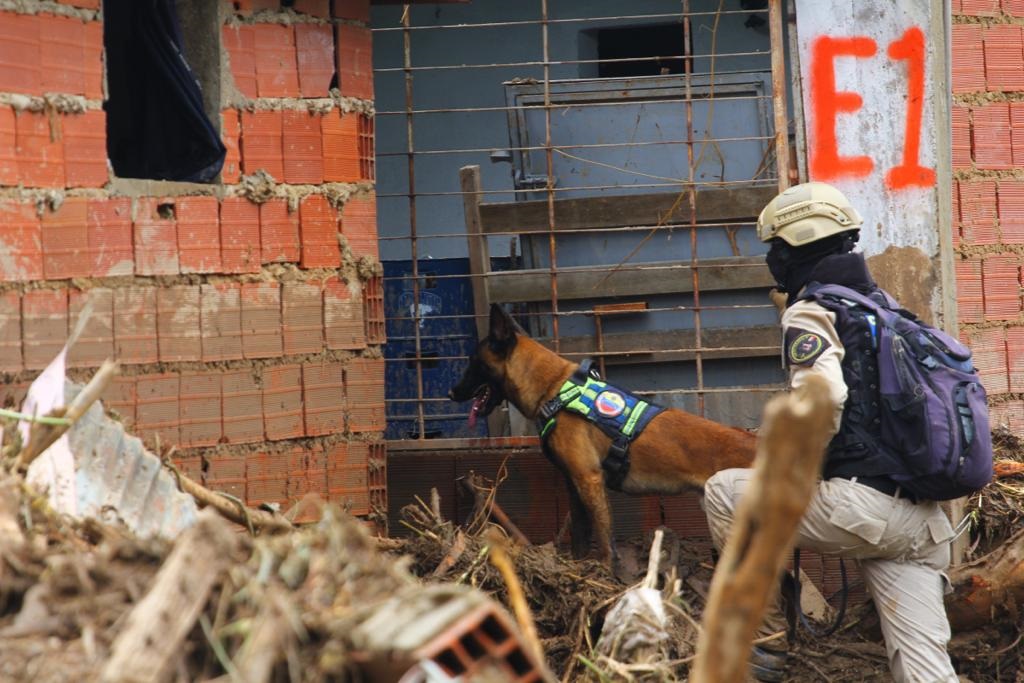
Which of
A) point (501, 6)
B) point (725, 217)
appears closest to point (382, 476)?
point (725, 217)

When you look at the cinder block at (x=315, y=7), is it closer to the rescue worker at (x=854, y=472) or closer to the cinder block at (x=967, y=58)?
the rescue worker at (x=854, y=472)

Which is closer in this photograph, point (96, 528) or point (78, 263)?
point (96, 528)

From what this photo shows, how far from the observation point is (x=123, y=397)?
534 cm

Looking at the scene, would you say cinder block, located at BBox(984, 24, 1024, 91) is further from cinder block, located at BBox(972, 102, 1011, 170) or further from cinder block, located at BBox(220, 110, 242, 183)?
cinder block, located at BBox(220, 110, 242, 183)

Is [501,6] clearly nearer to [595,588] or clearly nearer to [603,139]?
[603,139]

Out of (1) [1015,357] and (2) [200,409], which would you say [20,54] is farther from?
(1) [1015,357]

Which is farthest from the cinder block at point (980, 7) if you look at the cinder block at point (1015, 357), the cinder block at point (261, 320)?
the cinder block at point (261, 320)

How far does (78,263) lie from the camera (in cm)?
523

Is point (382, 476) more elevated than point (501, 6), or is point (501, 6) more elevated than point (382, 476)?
point (501, 6)

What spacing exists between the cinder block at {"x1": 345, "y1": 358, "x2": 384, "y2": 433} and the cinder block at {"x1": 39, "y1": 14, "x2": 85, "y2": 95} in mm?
1617

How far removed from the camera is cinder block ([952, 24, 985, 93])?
275 inches

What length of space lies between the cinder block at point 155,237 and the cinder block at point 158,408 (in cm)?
43

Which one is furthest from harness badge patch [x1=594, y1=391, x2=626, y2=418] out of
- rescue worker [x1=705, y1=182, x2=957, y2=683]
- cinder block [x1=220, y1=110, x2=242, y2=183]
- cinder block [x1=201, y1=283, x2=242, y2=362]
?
cinder block [x1=220, y1=110, x2=242, y2=183]

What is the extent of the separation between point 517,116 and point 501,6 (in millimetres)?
2048
